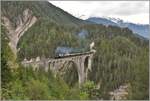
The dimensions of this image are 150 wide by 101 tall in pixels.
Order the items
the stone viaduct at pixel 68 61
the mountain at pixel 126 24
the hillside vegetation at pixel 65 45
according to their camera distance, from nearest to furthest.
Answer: the hillside vegetation at pixel 65 45
the mountain at pixel 126 24
the stone viaduct at pixel 68 61

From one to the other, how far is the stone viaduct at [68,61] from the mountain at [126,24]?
63 cm

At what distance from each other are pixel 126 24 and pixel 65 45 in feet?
3.84

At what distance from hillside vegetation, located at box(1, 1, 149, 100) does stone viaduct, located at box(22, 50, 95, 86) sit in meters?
0.10

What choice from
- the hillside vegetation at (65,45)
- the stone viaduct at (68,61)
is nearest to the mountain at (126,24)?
the hillside vegetation at (65,45)

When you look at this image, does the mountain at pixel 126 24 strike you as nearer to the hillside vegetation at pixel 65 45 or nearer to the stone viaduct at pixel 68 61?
the hillside vegetation at pixel 65 45

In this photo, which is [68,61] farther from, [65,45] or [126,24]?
[126,24]

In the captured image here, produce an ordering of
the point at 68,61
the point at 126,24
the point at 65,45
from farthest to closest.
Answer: the point at 65,45 → the point at 68,61 → the point at 126,24

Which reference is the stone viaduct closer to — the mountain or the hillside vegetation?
the hillside vegetation

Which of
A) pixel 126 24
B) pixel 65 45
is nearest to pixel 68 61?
pixel 65 45

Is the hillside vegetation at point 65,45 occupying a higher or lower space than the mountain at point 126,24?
lower

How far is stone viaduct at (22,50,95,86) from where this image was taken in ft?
23.0

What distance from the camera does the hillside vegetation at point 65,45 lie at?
6320 mm

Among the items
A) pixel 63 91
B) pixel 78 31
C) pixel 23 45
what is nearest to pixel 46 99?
pixel 63 91

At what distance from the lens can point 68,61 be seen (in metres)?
7.11
